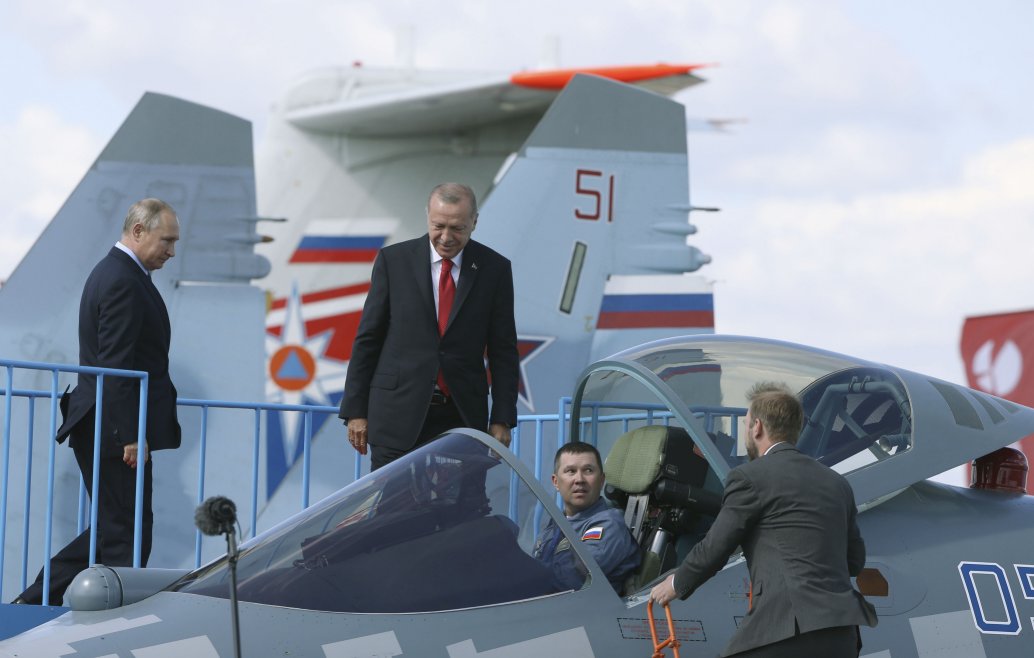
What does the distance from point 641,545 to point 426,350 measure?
1092 millimetres

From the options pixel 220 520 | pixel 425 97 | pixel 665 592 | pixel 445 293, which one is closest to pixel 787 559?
pixel 665 592

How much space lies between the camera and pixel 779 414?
11.0ft

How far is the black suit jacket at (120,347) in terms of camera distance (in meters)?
5.00

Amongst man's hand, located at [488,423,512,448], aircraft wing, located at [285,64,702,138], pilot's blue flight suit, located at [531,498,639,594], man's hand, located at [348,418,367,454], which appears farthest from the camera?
aircraft wing, located at [285,64,702,138]

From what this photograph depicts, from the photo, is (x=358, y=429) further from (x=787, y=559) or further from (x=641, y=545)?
(x=787, y=559)

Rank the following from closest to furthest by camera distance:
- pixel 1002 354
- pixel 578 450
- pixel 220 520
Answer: pixel 220 520
pixel 578 450
pixel 1002 354

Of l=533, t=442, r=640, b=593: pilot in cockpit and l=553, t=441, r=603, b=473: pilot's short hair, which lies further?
l=553, t=441, r=603, b=473: pilot's short hair

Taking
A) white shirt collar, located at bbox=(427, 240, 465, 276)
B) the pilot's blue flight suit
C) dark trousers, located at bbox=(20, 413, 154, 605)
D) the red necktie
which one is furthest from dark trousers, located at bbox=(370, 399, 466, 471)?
dark trousers, located at bbox=(20, 413, 154, 605)

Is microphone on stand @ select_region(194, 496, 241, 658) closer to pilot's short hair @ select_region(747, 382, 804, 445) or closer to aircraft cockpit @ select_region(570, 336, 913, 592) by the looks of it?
aircraft cockpit @ select_region(570, 336, 913, 592)

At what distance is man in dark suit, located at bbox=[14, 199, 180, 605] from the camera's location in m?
5.00

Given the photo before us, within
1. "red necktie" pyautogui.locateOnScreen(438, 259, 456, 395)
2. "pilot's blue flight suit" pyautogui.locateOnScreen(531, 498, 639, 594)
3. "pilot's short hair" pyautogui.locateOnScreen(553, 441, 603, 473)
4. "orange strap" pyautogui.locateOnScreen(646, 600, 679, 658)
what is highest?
Result: "red necktie" pyautogui.locateOnScreen(438, 259, 456, 395)

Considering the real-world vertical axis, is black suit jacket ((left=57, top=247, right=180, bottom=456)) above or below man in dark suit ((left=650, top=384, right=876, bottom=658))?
above

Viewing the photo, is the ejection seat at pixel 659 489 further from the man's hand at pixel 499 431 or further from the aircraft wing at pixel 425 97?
the aircraft wing at pixel 425 97

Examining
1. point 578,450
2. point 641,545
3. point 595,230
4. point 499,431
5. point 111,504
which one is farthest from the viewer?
point 595,230
